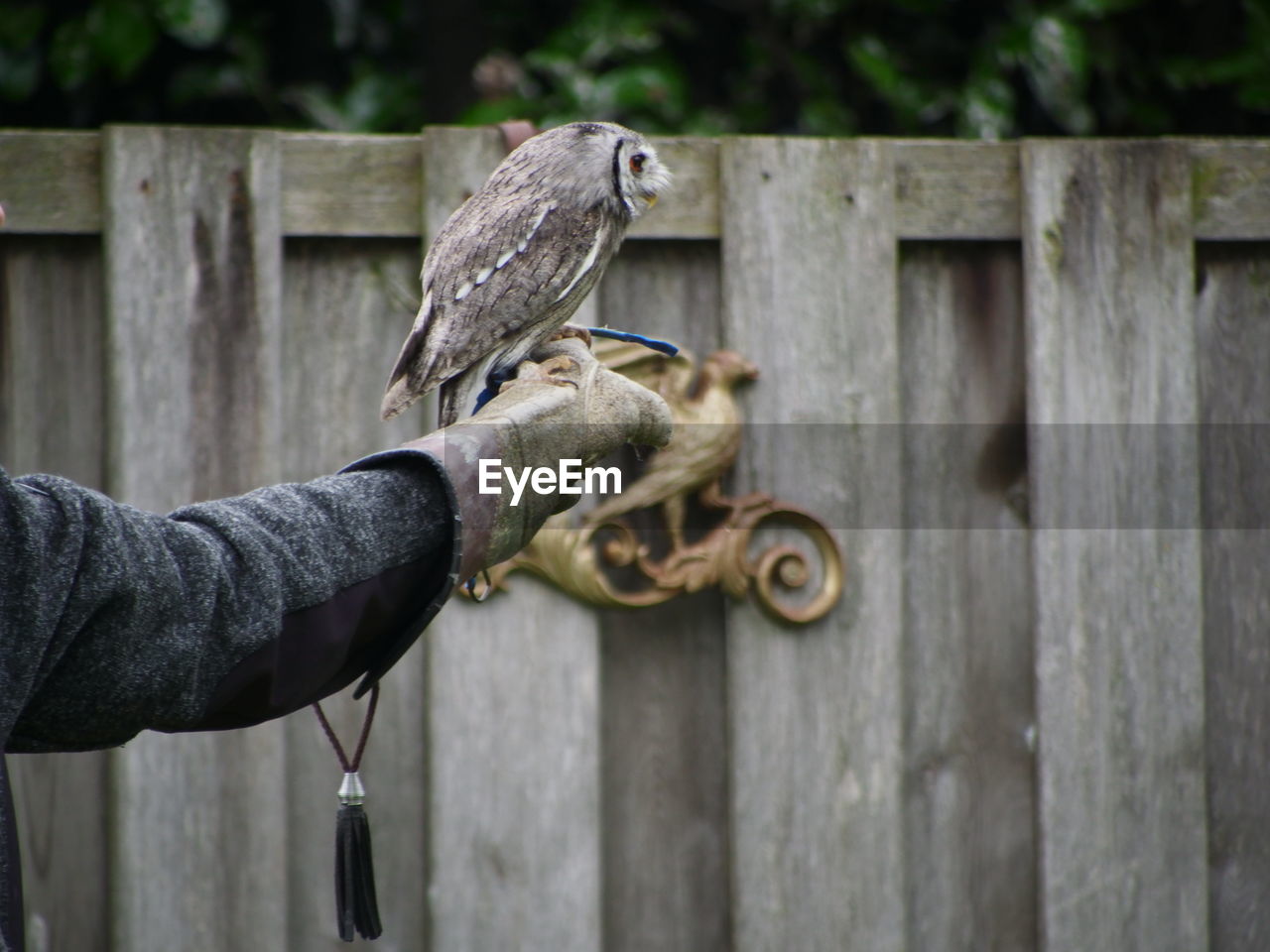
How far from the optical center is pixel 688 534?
7.44ft

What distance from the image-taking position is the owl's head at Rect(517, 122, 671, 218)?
2029mm

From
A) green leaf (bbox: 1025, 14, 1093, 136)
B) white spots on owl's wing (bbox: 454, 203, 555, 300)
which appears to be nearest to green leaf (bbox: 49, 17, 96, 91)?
Answer: white spots on owl's wing (bbox: 454, 203, 555, 300)

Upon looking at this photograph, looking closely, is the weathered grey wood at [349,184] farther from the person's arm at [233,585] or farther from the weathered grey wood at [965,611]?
the weathered grey wood at [965,611]

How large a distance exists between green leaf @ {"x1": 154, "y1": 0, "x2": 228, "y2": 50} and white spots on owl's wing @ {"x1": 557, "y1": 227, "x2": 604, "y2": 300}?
1503 mm

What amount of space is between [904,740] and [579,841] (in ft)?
2.05

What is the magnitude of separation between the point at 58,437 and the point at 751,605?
1.27 meters

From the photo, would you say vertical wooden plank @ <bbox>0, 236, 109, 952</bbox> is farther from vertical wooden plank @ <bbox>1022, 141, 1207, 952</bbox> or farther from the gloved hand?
vertical wooden plank @ <bbox>1022, 141, 1207, 952</bbox>

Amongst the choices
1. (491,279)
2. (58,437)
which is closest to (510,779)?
(491,279)

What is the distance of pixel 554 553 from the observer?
7.18 ft

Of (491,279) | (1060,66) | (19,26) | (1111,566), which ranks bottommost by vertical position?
(1111,566)

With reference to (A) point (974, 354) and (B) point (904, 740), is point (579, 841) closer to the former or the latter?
(B) point (904, 740)

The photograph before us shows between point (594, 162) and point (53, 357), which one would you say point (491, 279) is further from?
point (53, 357)

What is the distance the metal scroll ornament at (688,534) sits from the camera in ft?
7.21

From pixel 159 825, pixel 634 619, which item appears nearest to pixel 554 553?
pixel 634 619
